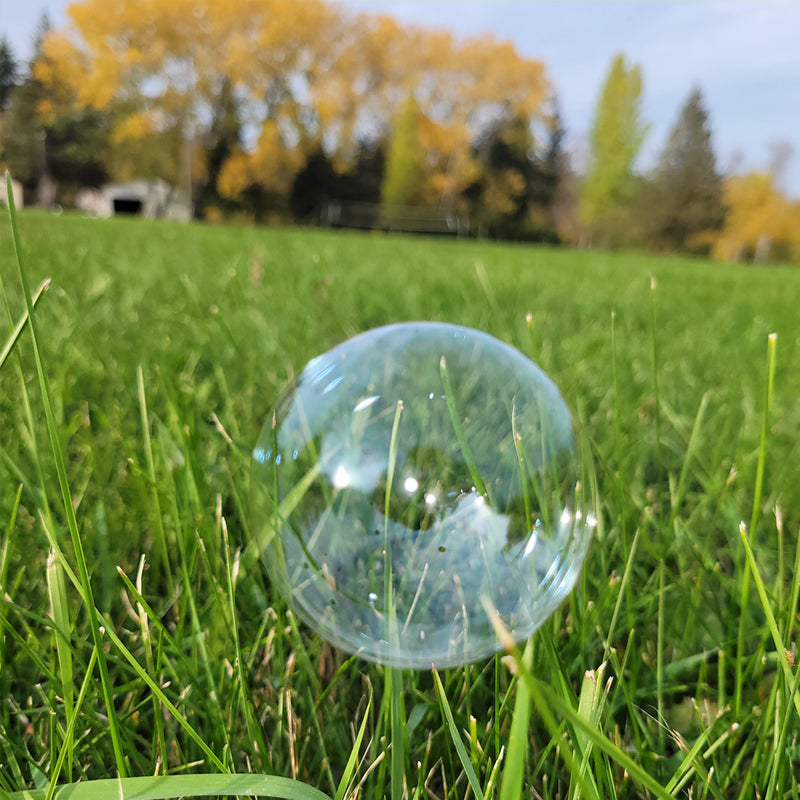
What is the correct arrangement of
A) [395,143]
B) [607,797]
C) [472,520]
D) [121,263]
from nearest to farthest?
[607,797]
[472,520]
[121,263]
[395,143]

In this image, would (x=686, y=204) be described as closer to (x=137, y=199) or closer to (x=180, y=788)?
A: (x=137, y=199)

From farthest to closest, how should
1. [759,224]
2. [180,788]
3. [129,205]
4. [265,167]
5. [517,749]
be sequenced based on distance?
[759,224], [129,205], [265,167], [180,788], [517,749]

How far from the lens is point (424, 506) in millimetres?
750

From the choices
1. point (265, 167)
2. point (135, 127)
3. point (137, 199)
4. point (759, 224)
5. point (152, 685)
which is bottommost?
point (152, 685)

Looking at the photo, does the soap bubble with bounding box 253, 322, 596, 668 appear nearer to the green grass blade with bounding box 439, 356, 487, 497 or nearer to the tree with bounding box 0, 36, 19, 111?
the green grass blade with bounding box 439, 356, 487, 497

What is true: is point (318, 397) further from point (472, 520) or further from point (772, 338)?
point (772, 338)

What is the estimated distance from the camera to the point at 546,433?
81 centimetres

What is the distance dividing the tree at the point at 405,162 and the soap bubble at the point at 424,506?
31.1 metres

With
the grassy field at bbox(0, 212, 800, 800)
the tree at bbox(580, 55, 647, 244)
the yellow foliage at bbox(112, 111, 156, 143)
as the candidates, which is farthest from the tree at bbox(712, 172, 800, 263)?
the grassy field at bbox(0, 212, 800, 800)

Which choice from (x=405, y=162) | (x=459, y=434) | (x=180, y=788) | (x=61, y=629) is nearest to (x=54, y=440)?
(x=61, y=629)

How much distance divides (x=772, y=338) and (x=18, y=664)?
36.7 inches

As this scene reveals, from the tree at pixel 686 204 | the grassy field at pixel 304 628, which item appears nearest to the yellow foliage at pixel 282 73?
the tree at pixel 686 204

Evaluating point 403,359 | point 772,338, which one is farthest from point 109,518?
point 772,338

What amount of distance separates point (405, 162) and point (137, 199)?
1327 centimetres
